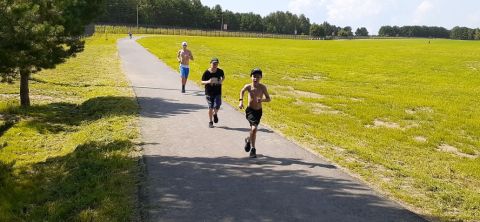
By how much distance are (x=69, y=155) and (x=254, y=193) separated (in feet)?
15.4

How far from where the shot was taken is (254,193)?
6.92 m

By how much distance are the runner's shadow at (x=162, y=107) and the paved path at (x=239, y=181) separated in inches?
33.2

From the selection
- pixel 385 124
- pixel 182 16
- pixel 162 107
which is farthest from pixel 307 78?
pixel 182 16

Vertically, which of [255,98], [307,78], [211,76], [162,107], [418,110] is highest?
[211,76]

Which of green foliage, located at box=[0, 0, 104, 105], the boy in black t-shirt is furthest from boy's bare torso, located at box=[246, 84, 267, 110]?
green foliage, located at box=[0, 0, 104, 105]

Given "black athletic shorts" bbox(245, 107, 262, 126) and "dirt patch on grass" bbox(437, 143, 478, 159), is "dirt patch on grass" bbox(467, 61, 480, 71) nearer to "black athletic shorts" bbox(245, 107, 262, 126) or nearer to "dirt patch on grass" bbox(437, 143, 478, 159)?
"dirt patch on grass" bbox(437, 143, 478, 159)

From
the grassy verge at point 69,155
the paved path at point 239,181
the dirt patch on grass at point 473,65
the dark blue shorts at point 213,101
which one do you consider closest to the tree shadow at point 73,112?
the grassy verge at point 69,155

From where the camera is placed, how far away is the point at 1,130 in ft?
41.0

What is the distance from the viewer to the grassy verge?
21.6 feet

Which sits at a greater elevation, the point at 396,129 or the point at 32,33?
the point at 32,33

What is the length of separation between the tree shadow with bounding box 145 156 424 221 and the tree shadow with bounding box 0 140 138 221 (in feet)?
1.46

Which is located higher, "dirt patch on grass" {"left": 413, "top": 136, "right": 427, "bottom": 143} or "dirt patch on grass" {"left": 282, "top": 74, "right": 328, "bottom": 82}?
"dirt patch on grass" {"left": 282, "top": 74, "right": 328, "bottom": 82}

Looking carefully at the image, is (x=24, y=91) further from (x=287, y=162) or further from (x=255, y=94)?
(x=287, y=162)

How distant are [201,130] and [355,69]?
2423cm
